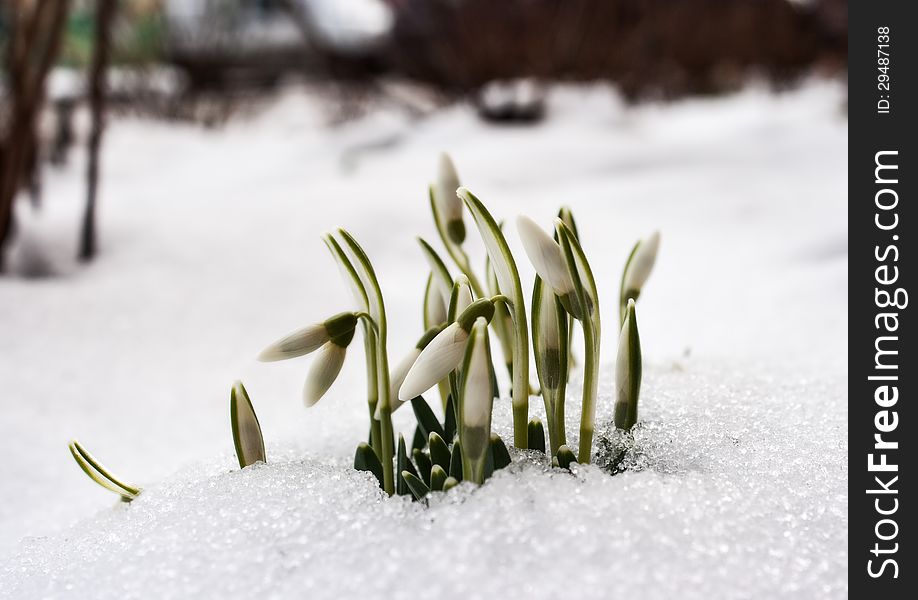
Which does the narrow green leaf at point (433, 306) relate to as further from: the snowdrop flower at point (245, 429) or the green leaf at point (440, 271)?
the snowdrop flower at point (245, 429)

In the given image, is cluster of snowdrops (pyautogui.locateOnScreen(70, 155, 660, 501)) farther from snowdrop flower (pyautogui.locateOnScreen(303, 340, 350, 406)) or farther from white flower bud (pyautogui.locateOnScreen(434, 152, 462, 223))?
white flower bud (pyautogui.locateOnScreen(434, 152, 462, 223))

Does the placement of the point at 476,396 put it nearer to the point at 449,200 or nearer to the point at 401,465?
the point at 401,465

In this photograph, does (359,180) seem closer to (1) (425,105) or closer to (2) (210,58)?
(1) (425,105)

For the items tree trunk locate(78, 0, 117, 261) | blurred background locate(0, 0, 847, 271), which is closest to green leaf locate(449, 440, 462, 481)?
tree trunk locate(78, 0, 117, 261)

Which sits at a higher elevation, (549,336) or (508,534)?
(549,336)

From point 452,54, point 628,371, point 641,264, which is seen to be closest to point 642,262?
point 641,264

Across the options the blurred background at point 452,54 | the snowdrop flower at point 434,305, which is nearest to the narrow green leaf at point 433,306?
the snowdrop flower at point 434,305

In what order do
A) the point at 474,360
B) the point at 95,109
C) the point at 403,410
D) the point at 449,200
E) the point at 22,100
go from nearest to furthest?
the point at 474,360 < the point at 449,200 < the point at 403,410 < the point at 22,100 < the point at 95,109
